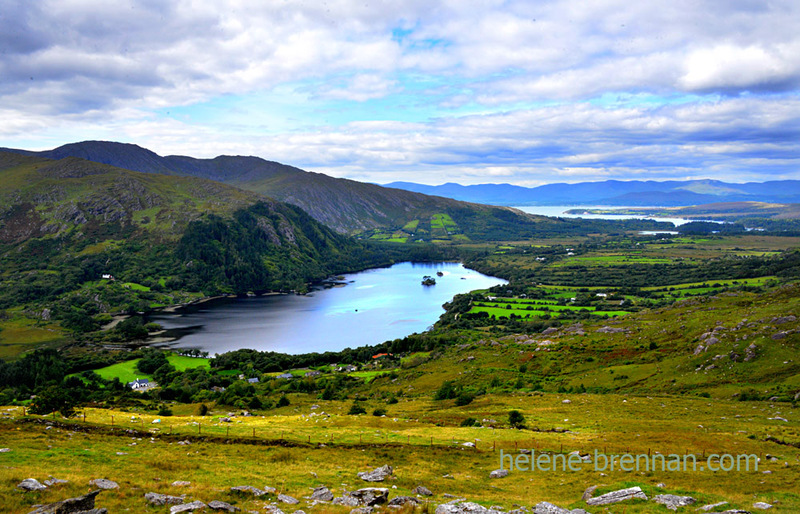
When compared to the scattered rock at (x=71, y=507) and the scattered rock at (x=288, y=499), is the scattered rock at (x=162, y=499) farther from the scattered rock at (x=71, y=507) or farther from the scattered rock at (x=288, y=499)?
the scattered rock at (x=288, y=499)

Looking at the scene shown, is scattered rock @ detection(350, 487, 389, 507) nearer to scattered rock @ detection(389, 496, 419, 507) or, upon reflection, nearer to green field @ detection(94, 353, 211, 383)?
scattered rock @ detection(389, 496, 419, 507)

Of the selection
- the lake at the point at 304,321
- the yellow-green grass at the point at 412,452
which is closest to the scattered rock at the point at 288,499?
the yellow-green grass at the point at 412,452

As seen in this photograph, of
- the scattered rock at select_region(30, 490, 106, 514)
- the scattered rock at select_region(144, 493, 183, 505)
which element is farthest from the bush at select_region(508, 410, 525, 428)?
the scattered rock at select_region(30, 490, 106, 514)

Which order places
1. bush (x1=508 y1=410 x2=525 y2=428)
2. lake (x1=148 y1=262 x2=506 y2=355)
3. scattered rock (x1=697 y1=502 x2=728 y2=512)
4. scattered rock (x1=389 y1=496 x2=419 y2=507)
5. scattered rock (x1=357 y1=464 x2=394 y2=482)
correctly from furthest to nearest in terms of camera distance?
lake (x1=148 y1=262 x2=506 y2=355) → bush (x1=508 y1=410 x2=525 y2=428) → scattered rock (x1=357 y1=464 x2=394 y2=482) → scattered rock (x1=389 y1=496 x2=419 y2=507) → scattered rock (x1=697 y1=502 x2=728 y2=512)

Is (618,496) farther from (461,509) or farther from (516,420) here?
(516,420)

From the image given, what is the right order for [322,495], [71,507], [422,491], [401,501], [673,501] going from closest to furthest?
[71,507] → [673,501] → [401,501] → [322,495] → [422,491]

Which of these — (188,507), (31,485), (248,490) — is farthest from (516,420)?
(31,485)
